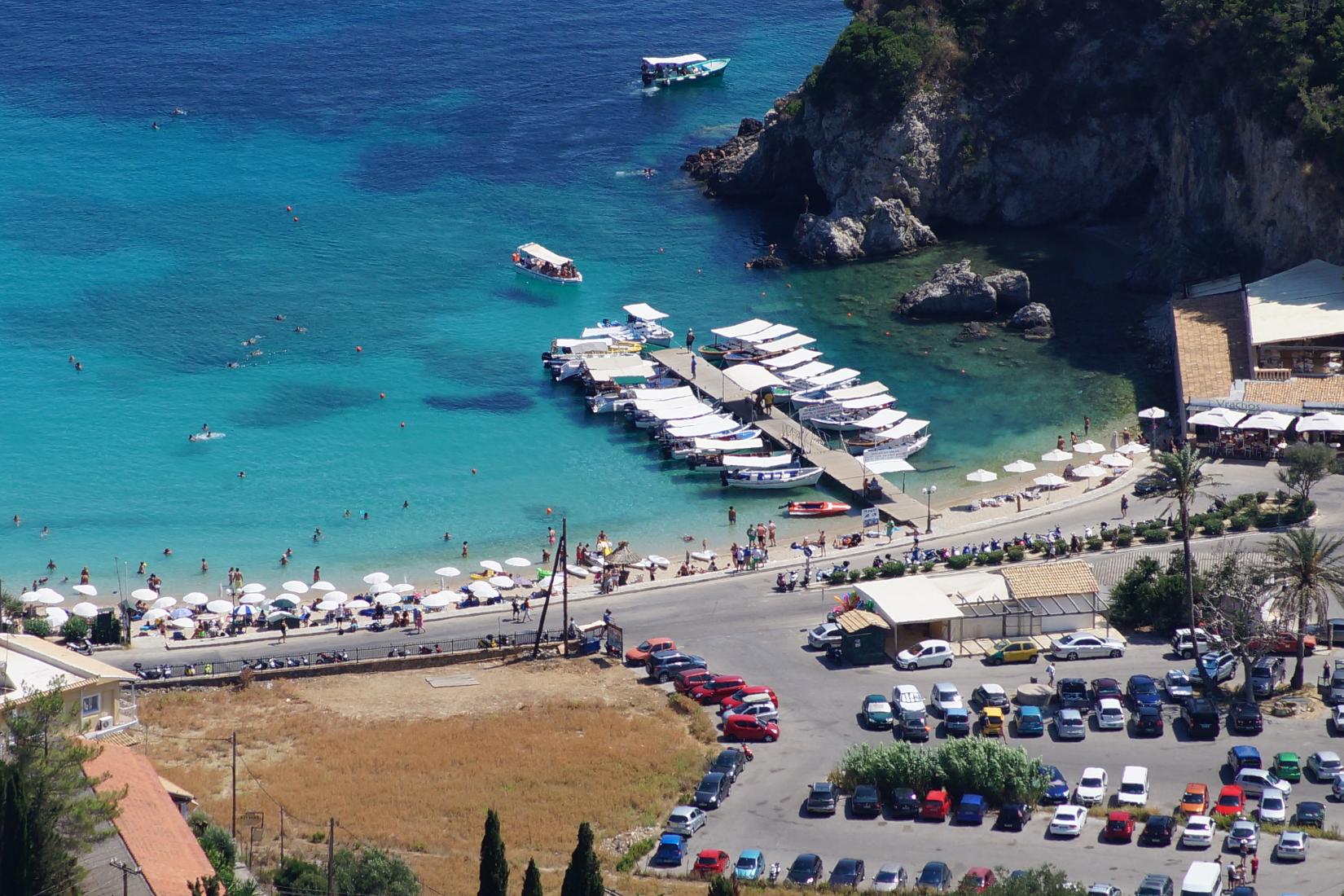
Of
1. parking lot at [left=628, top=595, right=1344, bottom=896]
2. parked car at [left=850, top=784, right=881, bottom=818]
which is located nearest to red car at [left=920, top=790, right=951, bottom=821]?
parking lot at [left=628, top=595, right=1344, bottom=896]

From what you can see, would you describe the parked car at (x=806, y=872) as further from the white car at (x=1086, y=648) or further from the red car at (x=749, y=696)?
the white car at (x=1086, y=648)

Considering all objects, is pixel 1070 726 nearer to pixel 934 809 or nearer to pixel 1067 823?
pixel 1067 823

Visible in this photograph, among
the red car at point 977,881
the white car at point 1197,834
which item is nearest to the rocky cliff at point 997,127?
the white car at point 1197,834

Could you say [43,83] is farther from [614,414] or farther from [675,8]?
[614,414]

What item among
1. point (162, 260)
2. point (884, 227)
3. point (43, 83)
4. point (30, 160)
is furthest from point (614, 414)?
point (43, 83)

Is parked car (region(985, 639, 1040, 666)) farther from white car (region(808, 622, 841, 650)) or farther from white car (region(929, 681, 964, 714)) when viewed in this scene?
white car (region(808, 622, 841, 650))

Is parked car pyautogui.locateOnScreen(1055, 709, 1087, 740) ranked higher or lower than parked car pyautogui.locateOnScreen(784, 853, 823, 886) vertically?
higher
